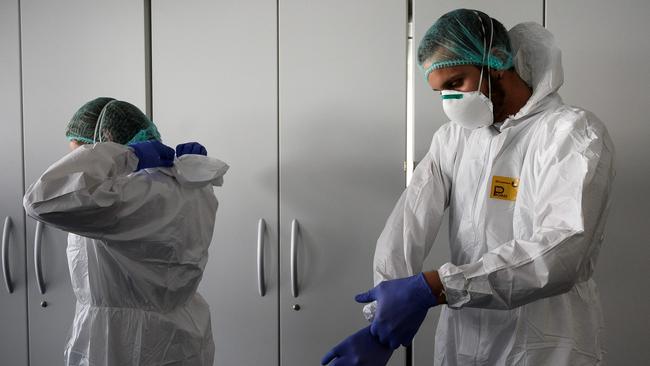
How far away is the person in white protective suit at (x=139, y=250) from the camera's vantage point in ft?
4.12

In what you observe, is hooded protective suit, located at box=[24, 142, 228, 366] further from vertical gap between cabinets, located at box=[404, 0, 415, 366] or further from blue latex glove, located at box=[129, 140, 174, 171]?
vertical gap between cabinets, located at box=[404, 0, 415, 366]

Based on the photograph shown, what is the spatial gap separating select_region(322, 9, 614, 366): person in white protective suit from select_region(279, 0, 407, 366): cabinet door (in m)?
0.42

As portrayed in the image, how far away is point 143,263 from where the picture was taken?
1.35 m

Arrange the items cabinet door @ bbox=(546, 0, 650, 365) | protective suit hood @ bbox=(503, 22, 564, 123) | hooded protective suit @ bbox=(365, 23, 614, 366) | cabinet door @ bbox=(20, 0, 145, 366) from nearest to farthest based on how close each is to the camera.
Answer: hooded protective suit @ bbox=(365, 23, 614, 366) → protective suit hood @ bbox=(503, 22, 564, 123) → cabinet door @ bbox=(546, 0, 650, 365) → cabinet door @ bbox=(20, 0, 145, 366)

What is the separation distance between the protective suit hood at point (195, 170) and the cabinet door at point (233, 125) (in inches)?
19.6

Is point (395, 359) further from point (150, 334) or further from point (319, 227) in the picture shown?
point (150, 334)

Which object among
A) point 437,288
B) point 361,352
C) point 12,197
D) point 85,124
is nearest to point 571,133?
point 437,288

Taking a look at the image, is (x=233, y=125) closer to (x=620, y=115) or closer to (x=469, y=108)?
(x=469, y=108)

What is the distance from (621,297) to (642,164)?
1.48 ft

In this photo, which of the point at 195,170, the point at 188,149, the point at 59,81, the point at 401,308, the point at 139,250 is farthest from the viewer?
the point at 59,81

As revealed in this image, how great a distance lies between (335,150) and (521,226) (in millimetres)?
835

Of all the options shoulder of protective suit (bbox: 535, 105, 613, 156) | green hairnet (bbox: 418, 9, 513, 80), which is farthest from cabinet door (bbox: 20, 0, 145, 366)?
shoulder of protective suit (bbox: 535, 105, 613, 156)

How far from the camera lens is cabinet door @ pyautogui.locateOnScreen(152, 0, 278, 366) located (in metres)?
1.94

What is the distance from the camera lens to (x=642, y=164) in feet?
5.63
